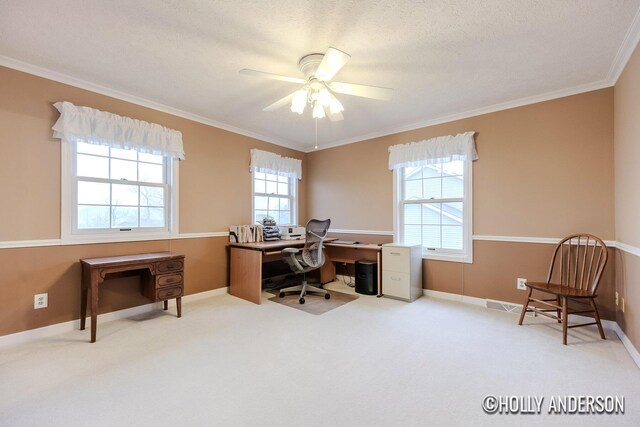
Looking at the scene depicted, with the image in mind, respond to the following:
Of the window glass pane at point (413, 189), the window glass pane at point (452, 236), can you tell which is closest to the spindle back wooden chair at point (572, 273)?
the window glass pane at point (452, 236)

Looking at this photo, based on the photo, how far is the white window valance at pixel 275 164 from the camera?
430 cm

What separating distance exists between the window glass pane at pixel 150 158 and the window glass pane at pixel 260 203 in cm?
146

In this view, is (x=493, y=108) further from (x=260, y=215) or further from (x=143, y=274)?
(x=143, y=274)

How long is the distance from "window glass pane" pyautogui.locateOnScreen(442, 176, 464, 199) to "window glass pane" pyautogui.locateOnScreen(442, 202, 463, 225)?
109 millimetres

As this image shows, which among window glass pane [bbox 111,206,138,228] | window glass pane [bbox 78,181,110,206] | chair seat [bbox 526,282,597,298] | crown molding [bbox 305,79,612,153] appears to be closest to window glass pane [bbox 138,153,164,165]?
window glass pane [bbox 78,181,110,206]

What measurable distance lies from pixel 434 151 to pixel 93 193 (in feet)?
13.2

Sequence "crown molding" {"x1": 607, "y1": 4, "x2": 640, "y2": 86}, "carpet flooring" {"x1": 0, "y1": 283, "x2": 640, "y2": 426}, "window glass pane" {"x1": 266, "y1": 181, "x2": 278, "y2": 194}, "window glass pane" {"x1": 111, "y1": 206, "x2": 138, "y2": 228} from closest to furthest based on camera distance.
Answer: "carpet flooring" {"x1": 0, "y1": 283, "x2": 640, "y2": 426}, "crown molding" {"x1": 607, "y1": 4, "x2": 640, "y2": 86}, "window glass pane" {"x1": 111, "y1": 206, "x2": 138, "y2": 228}, "window glass pane" {"x1": 266, "y1": 181, "x2": 278, "y2": 194}

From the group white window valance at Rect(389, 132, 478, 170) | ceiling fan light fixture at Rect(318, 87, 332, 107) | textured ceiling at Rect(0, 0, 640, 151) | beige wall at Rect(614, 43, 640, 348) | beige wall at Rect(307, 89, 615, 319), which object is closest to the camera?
textured ceiling at Rect(0, 0, 640, 151)

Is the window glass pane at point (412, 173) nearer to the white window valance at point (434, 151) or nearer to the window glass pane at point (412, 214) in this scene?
the white window valance at point (434, 151)

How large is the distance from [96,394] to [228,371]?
774mm

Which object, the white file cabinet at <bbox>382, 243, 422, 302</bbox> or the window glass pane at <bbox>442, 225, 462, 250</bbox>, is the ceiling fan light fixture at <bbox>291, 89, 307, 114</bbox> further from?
the window glass pane at <bbox>442, 225, 462, 250</bbox>

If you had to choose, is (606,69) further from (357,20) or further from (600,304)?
(357,20)

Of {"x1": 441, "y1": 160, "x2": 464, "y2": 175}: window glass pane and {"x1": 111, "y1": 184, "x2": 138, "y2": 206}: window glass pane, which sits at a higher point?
{"x1": 441, "y1": 160, "x2": 464, "y2": 175}: window glass pane

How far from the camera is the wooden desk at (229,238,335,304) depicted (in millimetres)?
3467
